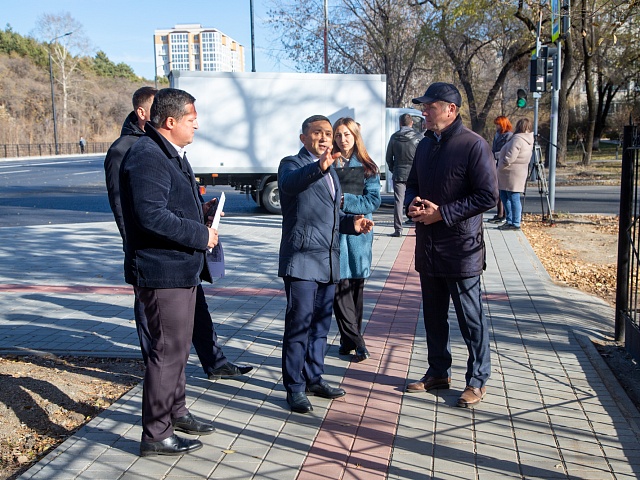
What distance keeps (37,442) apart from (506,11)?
22.3m

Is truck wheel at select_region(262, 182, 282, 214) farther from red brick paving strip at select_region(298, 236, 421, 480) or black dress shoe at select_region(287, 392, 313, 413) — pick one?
black dress shoe at select_region(287, 392, 313, 413)

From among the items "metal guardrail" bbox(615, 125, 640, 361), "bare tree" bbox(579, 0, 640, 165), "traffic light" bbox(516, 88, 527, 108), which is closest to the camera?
"metal guardrail" bbox(615, 125, 640, 361)

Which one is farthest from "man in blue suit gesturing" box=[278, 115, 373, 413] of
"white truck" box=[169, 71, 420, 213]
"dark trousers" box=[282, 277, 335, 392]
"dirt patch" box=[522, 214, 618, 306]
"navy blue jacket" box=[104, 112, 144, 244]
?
"white truck" box=[169, 71, 420, 213]

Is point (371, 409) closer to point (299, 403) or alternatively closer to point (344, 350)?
point (299, 403)

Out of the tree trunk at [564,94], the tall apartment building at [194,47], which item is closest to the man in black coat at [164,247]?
the tree trunk at [564,94]

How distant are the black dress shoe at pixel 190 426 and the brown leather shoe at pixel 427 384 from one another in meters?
1.38

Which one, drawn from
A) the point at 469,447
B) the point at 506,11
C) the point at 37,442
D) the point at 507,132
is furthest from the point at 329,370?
the point at 506,11

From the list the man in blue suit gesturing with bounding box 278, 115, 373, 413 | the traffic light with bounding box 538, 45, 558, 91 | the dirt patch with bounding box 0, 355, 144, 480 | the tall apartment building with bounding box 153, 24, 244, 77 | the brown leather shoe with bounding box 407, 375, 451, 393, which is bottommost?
the dirt patch with bounding box 0, 355, 144, 480

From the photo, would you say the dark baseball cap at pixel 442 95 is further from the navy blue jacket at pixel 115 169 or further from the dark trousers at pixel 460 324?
the navy blue jacket at pixel 115 169

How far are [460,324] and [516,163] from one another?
324 inches

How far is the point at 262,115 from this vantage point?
1533 centimetres

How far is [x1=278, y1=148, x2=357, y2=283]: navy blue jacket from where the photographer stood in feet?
14.2

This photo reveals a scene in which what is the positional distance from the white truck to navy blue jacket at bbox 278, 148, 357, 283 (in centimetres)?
1093

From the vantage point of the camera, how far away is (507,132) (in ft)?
42.8
